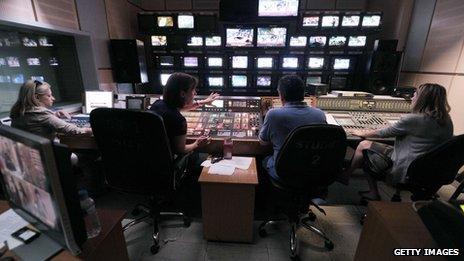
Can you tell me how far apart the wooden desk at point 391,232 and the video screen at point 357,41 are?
3.75 meters

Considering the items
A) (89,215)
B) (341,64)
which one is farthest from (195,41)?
(89,215)

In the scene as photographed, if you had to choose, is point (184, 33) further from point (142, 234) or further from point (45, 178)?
point (45, 178)

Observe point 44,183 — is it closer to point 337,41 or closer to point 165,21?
point 165,21

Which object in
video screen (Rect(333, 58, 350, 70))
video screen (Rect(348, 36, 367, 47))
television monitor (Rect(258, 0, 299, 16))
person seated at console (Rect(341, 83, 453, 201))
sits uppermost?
television monitor (Rect(258, 0, 299, 16))

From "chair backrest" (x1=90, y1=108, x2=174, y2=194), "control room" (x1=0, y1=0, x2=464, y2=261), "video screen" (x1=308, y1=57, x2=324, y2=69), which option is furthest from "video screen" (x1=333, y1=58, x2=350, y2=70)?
"chair backrest" (x1=90, y1=108, x2=174, y2=194)

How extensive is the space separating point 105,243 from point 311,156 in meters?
1.16

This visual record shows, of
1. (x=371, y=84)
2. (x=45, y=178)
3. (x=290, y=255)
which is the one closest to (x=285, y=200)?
(x=290, y=255)

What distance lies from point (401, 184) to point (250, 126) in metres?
1.27

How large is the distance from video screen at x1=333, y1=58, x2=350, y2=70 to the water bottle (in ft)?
14.2

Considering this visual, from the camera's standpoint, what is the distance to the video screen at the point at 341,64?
407cm

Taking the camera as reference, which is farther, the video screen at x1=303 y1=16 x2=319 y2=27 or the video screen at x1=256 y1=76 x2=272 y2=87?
the video screen at x1=256 y1=76 x2=272 y2=87

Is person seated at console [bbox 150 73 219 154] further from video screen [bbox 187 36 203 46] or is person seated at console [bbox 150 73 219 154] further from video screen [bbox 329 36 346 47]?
video screen [bbox 329 36 346 47]

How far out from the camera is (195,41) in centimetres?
413

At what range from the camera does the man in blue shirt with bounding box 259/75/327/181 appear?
1.50 m
